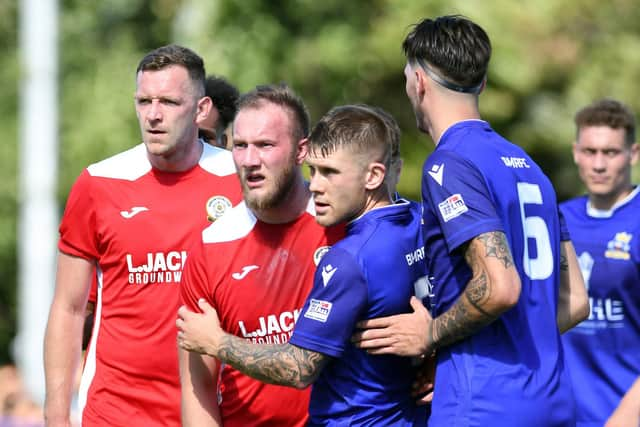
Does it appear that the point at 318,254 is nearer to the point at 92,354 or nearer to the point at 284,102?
the point at 284,102

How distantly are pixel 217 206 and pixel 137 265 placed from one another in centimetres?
52

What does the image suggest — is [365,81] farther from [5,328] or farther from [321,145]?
[321,145]

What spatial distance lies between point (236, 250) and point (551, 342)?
1.58 m

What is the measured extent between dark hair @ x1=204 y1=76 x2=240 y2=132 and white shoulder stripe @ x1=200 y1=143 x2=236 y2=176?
74 centimetres

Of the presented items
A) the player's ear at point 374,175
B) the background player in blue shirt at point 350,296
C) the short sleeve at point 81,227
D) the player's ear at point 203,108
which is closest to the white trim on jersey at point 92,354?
the short sleeve at point 81,227

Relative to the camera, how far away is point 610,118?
26.2 feet

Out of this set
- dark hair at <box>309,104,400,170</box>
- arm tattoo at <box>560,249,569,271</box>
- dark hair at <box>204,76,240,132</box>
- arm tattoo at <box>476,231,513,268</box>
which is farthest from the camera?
dark hair at <box>204,76,240,132</box>

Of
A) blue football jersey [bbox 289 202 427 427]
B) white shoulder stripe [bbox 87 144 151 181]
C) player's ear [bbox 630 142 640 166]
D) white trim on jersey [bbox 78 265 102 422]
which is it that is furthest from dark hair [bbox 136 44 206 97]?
player's ear [bbox 630 142 640 166]

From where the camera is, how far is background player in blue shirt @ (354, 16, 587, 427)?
4574 mm

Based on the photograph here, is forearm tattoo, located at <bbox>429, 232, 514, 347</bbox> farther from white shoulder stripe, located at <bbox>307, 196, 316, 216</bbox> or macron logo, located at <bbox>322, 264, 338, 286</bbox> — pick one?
white shoulder stripe, located at <bbox>307, 196, 316, 216</bbox>

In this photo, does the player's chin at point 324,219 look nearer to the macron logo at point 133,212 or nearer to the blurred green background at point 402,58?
the macron logo at point 133,212

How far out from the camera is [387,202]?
17.2 ft

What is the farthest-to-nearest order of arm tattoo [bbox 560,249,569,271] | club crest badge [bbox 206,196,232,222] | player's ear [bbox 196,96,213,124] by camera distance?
player's ear [bbox 196,96,213,124], club crest badge [bbox 206,196,232,222], arm tattoo [bbox 560,249,569,271]

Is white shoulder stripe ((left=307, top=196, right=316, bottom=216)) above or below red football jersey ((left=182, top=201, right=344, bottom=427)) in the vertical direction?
above
